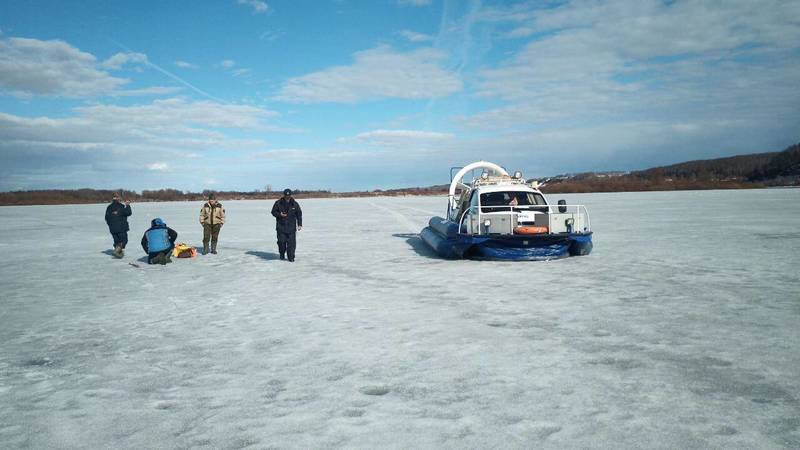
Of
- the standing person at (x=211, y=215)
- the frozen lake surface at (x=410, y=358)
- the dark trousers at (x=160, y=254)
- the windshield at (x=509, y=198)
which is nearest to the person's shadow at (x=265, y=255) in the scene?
the standing person at (x=211, y=215)

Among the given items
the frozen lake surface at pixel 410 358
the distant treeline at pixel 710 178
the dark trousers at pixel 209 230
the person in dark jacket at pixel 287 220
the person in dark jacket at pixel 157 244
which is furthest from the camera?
the distant treeline at pixel 710 178

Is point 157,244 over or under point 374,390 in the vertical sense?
over

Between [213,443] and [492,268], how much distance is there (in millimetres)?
6743

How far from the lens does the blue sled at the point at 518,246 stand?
9.55 metres

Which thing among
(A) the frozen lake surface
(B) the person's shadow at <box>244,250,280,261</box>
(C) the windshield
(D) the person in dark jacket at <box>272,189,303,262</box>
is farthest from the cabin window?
(B) the person's shadow at <box>244,250,280,261</box>

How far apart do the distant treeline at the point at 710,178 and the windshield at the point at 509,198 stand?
979 mm

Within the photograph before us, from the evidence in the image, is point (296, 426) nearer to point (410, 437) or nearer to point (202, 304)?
point (410, 437)

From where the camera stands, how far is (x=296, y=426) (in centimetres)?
301

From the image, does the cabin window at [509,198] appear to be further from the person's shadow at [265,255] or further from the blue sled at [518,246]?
the person's shadow at [265,255]

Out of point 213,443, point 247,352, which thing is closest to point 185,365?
point 247,352

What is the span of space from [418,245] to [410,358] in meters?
8.76

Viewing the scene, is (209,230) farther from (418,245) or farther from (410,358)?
(410,358)

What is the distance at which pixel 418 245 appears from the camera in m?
12.9

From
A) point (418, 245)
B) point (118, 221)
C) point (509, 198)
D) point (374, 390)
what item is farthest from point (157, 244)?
point (374, 390)
